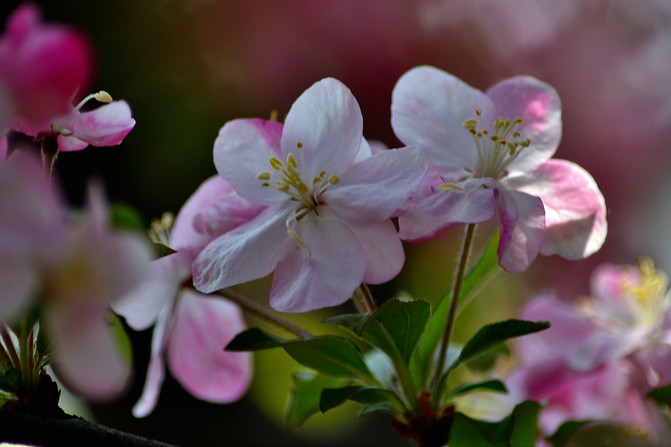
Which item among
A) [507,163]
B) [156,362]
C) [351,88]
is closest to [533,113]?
[507,163]

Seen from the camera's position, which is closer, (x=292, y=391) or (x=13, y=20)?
(x=13, y=20)

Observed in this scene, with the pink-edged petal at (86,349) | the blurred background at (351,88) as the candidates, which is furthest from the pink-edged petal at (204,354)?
the blurred background at (351,88)

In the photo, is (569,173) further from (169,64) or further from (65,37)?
(169,64)

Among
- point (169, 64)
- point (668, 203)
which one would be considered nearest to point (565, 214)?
point (169, 64)

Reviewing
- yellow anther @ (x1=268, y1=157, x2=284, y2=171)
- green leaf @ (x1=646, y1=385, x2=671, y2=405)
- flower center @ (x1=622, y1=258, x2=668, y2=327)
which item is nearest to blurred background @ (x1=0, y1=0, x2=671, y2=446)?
flower center @ (x1=622, y1=258, x2=668, y2=327)

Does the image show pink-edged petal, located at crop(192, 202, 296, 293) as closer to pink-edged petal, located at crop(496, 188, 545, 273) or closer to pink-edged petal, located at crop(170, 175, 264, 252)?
pink-edged petal, located at crop(170, 175, 264, 252)

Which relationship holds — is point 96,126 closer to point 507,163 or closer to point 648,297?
point 507,163

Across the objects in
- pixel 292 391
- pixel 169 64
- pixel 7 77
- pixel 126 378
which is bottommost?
pixel 169 64
